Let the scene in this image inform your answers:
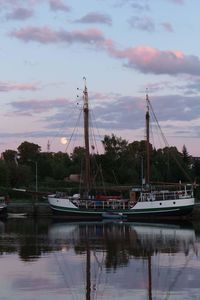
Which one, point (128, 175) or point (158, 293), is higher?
point (128, 175)

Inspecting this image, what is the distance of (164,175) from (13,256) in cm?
9880

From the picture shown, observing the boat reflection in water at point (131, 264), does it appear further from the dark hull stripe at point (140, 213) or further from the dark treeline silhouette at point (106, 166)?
the dark treeline silhouette at point (106, 166)

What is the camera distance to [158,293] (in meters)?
22.2

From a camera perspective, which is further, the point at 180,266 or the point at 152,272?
the point at 180,266

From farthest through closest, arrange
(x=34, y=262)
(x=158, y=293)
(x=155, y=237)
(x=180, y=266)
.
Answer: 1. (x=155, y=237)
2. (x=34, y=262)
3. (x=180, y=266)
4. (x=158, y=293)

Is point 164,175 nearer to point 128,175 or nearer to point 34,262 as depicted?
point 128,175

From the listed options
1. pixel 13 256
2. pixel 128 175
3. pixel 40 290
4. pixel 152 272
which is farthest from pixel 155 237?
pixel 128 175

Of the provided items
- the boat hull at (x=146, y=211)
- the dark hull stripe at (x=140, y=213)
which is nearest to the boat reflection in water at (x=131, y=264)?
the boat hull at (x=146, y=211)

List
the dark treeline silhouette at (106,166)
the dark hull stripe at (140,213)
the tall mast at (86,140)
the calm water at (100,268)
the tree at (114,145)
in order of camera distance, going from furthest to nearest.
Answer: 1. the tree at (114,145)
2. the dark treeline silhouette at (106,166)
3. the tall mast at (86,140)
4. the dark hull stripe at (140,213)
5. the calm water at (100,268)

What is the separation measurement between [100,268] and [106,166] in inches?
4151

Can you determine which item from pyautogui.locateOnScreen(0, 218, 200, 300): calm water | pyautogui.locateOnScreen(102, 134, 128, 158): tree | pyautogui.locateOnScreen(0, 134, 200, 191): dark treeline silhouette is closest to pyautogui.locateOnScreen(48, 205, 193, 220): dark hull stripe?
pyautogui.locateOnScreen(0, 134, 200, 191): dark treeline silhouette

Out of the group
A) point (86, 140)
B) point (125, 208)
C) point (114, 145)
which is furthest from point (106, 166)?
Result: point (125, 208)

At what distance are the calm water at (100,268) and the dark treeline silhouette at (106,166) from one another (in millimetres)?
65269

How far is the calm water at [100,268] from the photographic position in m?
22.5
